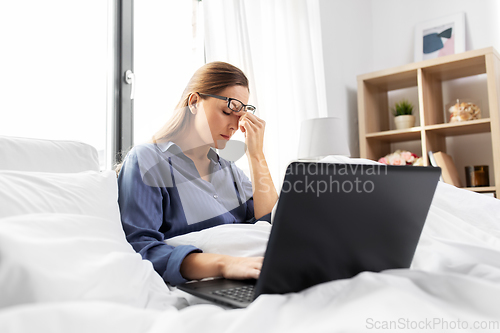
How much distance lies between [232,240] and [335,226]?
0.31 m

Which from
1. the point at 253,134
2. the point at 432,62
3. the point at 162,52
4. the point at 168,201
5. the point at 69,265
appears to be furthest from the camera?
the point at 432,62

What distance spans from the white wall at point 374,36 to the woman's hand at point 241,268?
2260mm

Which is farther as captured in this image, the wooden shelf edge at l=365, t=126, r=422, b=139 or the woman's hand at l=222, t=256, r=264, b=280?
the wooden shelf edge at l=365, t=126, r=422, b=139

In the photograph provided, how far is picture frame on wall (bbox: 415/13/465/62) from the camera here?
9.16ft

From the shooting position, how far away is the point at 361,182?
1.72 ft

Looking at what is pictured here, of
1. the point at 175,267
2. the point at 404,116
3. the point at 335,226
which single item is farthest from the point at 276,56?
the point at 335,226

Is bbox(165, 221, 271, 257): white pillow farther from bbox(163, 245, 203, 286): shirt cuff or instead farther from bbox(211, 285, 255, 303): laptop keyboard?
bbox(211, 285, 255, 303): laptop keyboard

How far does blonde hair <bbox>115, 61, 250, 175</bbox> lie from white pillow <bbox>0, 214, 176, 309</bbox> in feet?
1.82

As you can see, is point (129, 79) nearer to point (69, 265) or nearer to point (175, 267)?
point (175, 267)

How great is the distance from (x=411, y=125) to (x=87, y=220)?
258 cm

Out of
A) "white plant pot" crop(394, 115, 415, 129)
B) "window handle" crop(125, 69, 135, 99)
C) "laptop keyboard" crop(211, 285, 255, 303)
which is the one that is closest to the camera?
"laptop keyboard" crop(211, 285, 255, 303)

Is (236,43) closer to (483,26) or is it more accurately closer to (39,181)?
(39,181)

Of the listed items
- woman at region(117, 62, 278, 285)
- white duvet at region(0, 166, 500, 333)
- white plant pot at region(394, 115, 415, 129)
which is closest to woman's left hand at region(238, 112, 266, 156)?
woman at region(117, 62, 278, 285)

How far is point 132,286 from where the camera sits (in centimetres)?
57
